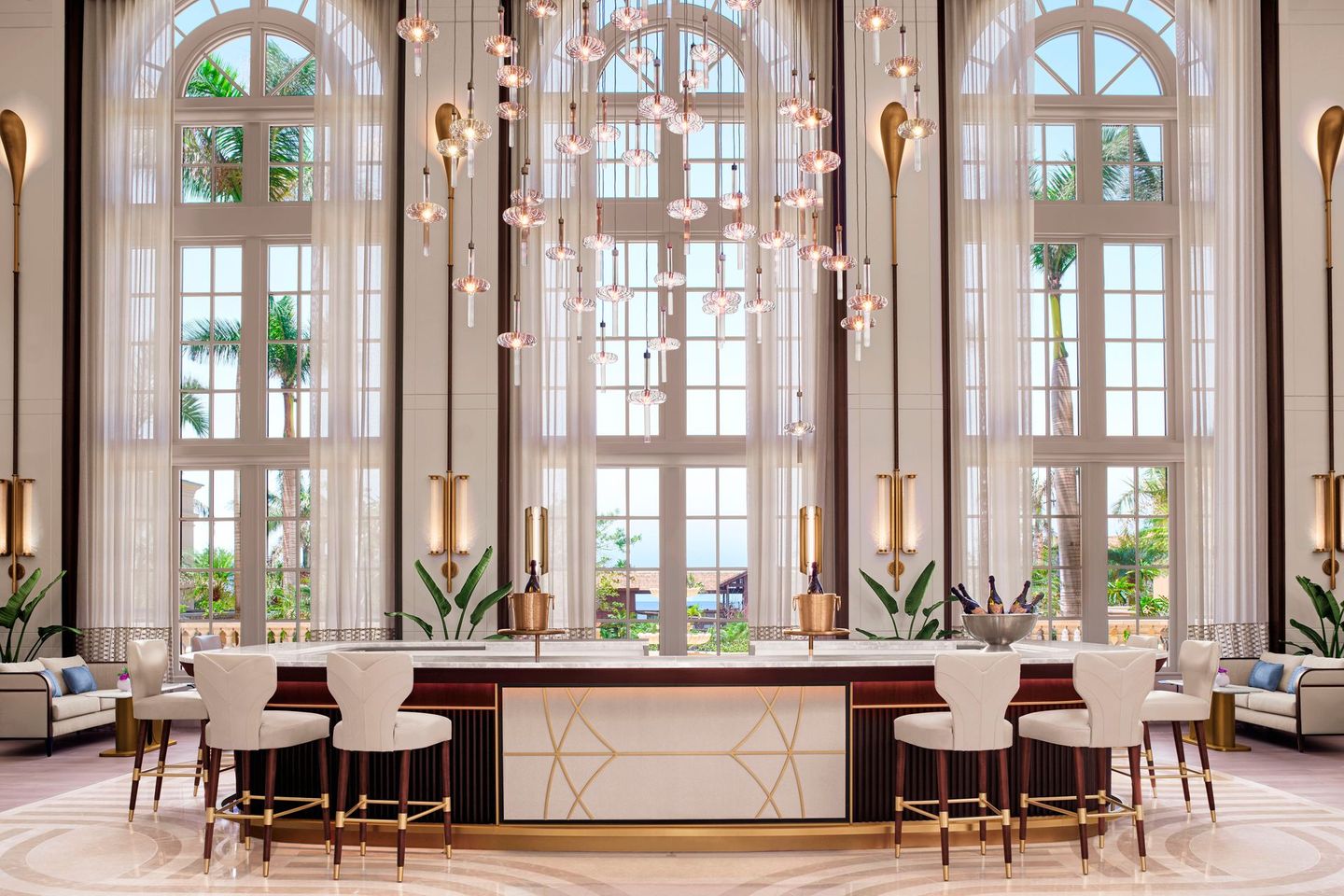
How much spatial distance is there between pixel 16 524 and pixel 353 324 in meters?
3.17

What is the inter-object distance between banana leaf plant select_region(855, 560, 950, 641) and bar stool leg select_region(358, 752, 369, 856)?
4601 mm

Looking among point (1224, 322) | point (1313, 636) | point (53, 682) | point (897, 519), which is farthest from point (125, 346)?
A: point (1313, 636)

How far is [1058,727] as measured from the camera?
484 centimetres

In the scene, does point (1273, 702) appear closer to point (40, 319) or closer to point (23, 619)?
point (23, 619)

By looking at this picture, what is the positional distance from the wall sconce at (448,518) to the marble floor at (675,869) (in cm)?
370

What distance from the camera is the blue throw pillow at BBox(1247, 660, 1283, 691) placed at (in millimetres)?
8453

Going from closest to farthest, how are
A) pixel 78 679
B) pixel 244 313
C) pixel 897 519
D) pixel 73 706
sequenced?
pixel 73 706
pixel 78 679
pixel 897 519
pixel 244 313

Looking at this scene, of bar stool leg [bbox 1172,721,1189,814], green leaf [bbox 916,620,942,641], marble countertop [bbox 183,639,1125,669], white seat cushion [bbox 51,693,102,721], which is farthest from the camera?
green leaf [bbox 916,620,942,641]

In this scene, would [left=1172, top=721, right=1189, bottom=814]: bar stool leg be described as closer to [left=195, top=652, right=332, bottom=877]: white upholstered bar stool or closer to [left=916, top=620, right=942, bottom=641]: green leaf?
[left=916, top=620, right=942, bottom=641]: green leaf

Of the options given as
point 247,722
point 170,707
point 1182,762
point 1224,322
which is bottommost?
point 1182,762

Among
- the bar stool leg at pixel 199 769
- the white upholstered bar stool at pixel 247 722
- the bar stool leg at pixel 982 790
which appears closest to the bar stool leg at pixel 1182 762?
the bar stool leg at pixel 982 790

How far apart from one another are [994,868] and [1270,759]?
3.69m

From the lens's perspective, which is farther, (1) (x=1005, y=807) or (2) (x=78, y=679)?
(2) (x=78, y=679)

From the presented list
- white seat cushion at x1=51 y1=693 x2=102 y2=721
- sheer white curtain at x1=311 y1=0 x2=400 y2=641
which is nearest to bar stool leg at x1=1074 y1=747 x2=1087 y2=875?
sheer white curtain at x1=311 y1=0 x2=400 y2=641
